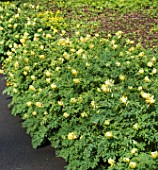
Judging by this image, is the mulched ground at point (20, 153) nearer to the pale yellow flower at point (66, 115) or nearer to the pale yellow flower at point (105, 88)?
the pale yellow flower at point (66, 115)

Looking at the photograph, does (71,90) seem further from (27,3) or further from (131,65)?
(27,3)

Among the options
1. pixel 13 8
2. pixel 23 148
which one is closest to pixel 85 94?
pixel 23 148

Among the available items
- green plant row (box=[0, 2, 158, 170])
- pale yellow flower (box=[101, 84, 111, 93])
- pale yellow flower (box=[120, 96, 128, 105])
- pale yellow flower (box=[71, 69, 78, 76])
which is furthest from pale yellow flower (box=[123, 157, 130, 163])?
pale yellow flower (box=[71, 69, 78, 76])

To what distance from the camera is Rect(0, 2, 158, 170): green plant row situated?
10.9 feet

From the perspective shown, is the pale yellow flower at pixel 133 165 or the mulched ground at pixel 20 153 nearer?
the pale yellow flower at pixel 133 165

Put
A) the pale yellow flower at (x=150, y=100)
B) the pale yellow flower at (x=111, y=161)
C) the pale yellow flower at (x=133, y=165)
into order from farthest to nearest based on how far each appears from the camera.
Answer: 1. the pale yellow flower at (x=150, y=100)
2. the pale yellow flower at (x=111, y=161)
3. the pale yellow flower at (x=133, y=165)

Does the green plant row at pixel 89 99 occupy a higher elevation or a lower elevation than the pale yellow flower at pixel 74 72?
lower

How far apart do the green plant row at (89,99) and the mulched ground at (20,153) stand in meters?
0.11

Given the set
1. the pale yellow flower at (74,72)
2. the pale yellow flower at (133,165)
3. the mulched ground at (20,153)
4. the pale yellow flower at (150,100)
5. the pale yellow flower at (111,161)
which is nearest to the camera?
the pale yellow flower at (133,165)

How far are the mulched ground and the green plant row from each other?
0.11 meters

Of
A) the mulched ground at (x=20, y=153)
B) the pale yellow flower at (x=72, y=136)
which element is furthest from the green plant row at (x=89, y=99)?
the mulched ground at (x=20, y=153)

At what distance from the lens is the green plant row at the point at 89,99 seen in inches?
131

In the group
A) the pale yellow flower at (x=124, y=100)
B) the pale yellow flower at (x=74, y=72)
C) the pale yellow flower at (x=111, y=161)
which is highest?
the pale yellow flower at (x=74, y=72)

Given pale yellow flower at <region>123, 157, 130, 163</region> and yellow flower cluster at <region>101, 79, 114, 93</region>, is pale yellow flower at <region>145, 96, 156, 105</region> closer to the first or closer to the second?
yellow flower cluster at <region>101, 79, 114, 93</region>
